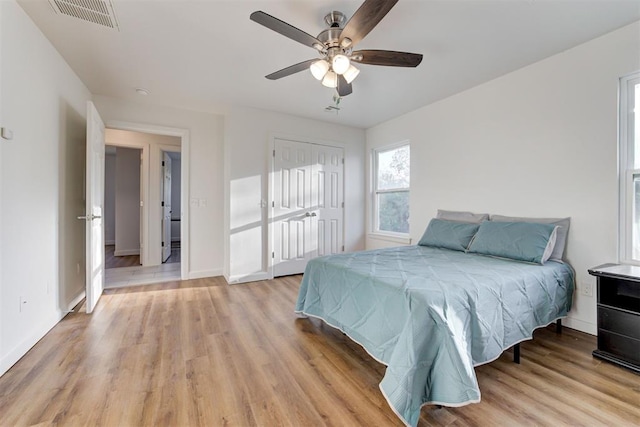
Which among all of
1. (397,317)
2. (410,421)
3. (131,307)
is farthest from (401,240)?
(131,307)

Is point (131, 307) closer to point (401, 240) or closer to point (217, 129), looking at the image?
point (217, 129)

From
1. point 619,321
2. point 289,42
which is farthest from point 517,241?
point 289,42

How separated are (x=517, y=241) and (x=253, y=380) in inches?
93.4

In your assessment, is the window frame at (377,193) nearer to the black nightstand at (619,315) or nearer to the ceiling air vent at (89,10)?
the black nightstand at (619,315)

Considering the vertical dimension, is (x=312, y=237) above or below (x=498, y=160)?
below

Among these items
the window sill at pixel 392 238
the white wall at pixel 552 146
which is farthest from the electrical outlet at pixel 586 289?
the window sill at pixel 392 238

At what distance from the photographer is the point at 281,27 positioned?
1.66 metres

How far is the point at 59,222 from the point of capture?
257 centimetres

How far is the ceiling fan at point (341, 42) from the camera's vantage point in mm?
1575

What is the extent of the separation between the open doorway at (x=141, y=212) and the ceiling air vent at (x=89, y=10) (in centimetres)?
223

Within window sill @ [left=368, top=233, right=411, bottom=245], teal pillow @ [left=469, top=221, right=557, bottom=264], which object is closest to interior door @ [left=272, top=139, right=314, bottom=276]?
window sill @ [left=368, top=233, right=411, bottom=245]

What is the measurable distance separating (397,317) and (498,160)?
237 cm

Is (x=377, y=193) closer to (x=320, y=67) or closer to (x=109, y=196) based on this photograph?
(x=320, y=67)

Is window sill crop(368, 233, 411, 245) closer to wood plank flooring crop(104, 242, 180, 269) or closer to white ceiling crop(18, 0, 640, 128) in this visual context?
white ceiling crop(18, 0, 640, 128)
